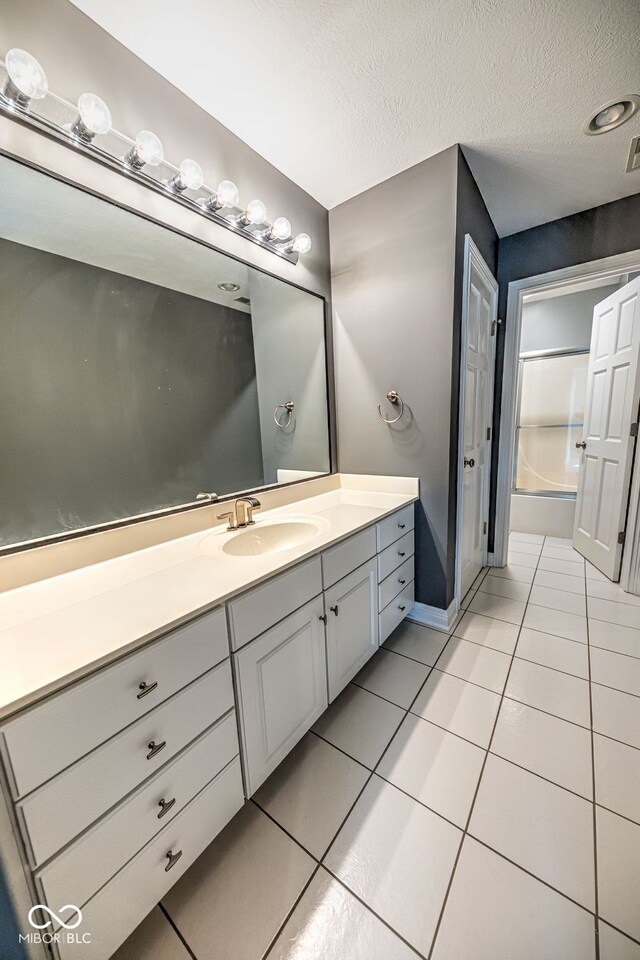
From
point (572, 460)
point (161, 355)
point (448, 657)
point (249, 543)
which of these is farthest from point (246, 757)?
point (572, 460)

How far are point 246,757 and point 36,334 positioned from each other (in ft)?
4.32

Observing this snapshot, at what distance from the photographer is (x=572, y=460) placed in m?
3.37

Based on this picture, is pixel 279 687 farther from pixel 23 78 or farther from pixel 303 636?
pixel 23 78

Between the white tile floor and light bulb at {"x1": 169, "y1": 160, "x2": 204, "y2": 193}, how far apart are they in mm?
2013

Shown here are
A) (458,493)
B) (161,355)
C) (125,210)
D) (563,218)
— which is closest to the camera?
(125,210)

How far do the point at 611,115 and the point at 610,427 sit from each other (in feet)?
5.52

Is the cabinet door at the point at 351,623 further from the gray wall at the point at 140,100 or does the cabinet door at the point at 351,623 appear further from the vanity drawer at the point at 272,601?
the gray wall at the point at 140,100

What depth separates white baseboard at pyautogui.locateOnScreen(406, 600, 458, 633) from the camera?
1819 millimetres

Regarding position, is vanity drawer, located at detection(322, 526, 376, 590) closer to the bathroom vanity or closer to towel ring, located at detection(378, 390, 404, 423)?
the bathroom vanity

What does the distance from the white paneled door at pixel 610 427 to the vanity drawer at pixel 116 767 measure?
2.64 metres

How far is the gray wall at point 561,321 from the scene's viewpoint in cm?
310

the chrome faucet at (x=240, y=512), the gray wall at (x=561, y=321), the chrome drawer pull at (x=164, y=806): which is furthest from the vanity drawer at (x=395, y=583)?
the gray wall at (x=561, y=321)

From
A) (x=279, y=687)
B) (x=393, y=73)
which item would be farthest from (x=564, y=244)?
(x=279, y=687)

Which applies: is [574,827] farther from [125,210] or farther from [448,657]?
[125,210]
